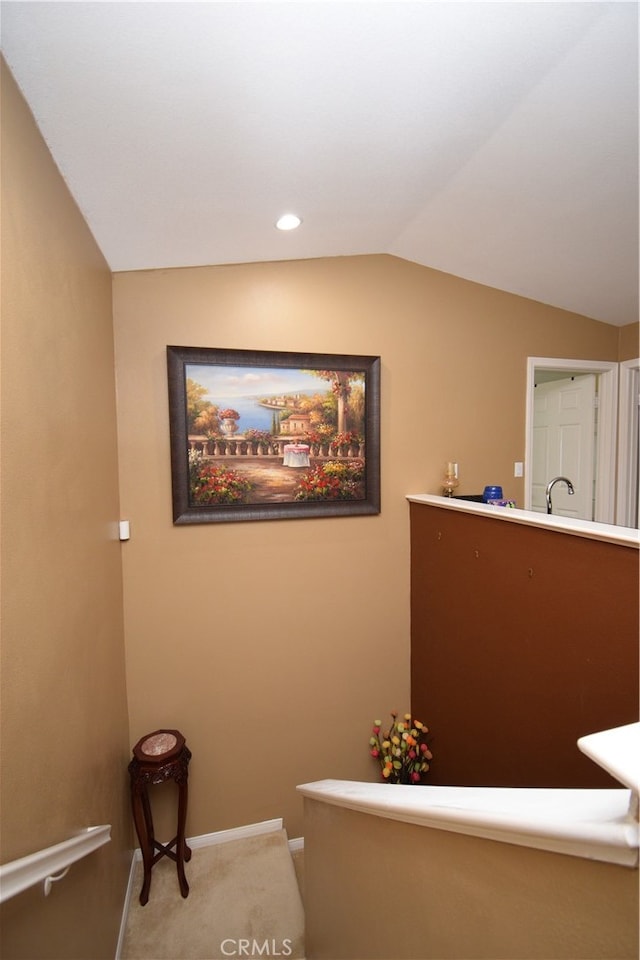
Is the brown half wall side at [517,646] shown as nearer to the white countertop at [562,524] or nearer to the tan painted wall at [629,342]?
the white countertop at [562,524]

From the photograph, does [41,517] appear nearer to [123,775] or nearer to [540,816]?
[540,816]

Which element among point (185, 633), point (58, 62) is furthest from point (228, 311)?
point (185, 633)

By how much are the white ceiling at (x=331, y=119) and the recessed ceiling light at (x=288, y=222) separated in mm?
69

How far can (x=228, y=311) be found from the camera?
7.61 ft

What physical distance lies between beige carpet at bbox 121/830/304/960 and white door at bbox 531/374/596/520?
9.98ft

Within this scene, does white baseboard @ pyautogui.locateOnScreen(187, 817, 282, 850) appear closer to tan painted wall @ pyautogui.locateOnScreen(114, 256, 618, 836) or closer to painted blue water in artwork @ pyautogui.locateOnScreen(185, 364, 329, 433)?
tan painted wall @ pyautogui.locateOnScreen(114, 256, 618, 836)

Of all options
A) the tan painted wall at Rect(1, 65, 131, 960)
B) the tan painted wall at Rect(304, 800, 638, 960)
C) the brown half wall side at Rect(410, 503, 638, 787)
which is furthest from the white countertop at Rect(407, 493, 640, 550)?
the tan painted wall at Rect(1, 65, 131, 960)

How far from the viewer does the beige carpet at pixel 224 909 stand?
6.24 ft

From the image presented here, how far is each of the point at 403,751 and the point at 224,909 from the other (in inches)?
46.1

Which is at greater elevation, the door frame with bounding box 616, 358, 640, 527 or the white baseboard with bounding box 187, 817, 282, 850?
the door frame with bounding box 616, 358, 640, 527

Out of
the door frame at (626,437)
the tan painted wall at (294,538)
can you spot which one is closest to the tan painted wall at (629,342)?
the door frame at (626,437)

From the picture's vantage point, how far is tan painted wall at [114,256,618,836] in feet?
7.43

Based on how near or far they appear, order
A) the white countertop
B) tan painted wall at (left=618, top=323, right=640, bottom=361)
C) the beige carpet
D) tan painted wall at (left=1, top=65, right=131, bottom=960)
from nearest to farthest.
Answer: tan painted wall at (left=1, top=65, right=131, bottom=960), the white countertop, the beige carpet, tan painted wall at (left=618, top=323, right=640, bottom=361)

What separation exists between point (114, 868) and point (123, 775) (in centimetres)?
37
